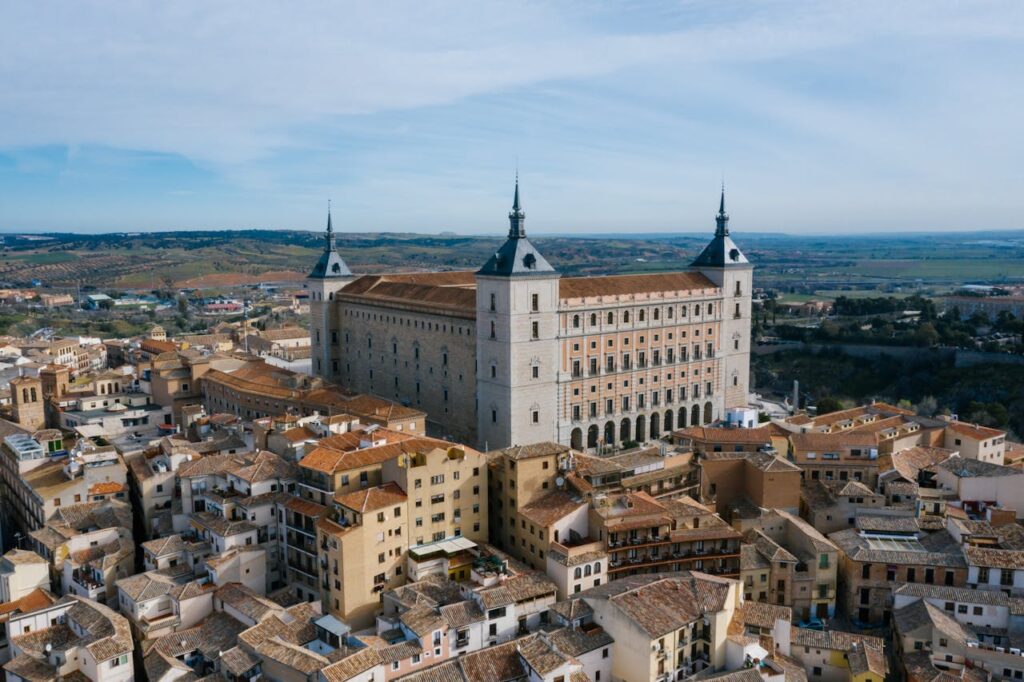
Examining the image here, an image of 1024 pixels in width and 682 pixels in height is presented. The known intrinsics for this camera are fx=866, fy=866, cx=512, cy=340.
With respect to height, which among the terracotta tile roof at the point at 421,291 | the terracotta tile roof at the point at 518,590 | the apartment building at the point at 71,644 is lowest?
the apartment building at the point at 71,644

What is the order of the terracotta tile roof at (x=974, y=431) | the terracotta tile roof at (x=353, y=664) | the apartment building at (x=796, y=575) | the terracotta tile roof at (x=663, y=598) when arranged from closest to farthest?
1. the terracotta tile roof at (x=353, y=664)
2. the terracotta tile roof at (x=663, y=598)
3. the apartment building at (x=796, y=575)
4. the terracotta tile roof at (x=974, y=431)

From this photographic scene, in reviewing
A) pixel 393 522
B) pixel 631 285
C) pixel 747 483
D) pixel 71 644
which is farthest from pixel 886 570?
pixel 71 644

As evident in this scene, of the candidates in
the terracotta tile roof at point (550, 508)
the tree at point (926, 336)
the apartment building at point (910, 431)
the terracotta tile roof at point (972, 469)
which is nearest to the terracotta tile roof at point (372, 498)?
the terracotta tile roof at point (550, 508)

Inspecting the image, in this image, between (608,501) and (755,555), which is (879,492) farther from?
(608,501)

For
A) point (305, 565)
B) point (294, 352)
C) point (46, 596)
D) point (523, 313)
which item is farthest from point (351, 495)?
point (294, 352)

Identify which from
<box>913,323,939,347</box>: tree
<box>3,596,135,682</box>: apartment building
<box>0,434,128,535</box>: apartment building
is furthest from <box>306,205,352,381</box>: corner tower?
<box>913,323,939,347</box>: tree

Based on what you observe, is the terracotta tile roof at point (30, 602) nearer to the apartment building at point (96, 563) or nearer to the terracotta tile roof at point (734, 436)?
the apartment building at point (96, 563)

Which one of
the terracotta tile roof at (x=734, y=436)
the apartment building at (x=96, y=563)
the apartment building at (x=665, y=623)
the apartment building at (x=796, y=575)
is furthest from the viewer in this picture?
the terracotta tile roof at (x=734, y=436)

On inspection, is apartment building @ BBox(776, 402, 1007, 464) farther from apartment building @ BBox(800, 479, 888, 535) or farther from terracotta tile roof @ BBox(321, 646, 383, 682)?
terracotta tile roof @ BBox(321, 646, 383, 682)
